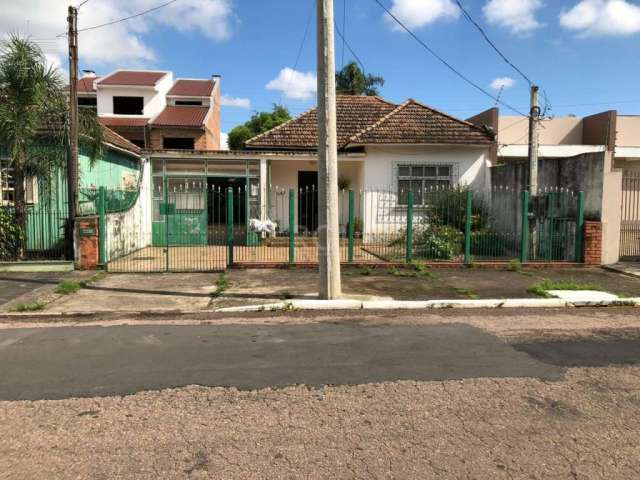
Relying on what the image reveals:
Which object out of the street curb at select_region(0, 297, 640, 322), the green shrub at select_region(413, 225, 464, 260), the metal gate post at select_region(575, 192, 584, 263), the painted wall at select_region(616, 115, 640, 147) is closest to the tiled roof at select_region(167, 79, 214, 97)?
the painted wall at select_region(616, 115, 640, 147)

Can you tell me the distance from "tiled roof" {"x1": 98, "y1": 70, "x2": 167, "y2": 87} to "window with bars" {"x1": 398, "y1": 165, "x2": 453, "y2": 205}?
21.7 meters

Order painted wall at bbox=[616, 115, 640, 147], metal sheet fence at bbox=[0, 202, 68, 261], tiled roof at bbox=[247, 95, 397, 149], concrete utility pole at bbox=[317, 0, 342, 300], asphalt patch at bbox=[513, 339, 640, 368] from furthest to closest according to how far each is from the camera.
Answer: painted wall at bbox=[616, 115, 640, 147] → tiled roof at bbox=[247, 95, 397, 149] → metal sheet fence at bbox=[0, 202, 68, 261] → concrete utility pole at bbox=[317, 0, 342, 300] → asphalt patch at bbox=[513, 339, 640, 368]

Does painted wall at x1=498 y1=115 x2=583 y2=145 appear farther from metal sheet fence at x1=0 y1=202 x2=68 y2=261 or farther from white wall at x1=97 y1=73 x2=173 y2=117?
metal sheet fence at x1=0 y1=202 x2=68 y2=261

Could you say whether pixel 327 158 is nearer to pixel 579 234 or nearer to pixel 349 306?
pixel 349 306

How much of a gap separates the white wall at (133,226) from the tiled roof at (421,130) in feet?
22.7

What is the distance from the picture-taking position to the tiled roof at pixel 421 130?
1694 cm

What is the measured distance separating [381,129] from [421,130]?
4.43 feet

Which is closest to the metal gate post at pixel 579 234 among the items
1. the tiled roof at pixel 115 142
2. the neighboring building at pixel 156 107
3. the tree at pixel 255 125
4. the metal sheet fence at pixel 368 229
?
the metal sheet fence at pixel 368 229

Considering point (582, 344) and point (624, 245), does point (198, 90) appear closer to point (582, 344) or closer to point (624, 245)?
point (624, 245)

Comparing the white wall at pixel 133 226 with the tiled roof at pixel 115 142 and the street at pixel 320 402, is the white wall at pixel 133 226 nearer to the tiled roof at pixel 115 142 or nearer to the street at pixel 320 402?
the tiled roof at pixel 115 142

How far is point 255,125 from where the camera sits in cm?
4566

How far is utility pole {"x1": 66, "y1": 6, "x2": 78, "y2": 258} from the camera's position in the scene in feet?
38.1

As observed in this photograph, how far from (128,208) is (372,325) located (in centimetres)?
977

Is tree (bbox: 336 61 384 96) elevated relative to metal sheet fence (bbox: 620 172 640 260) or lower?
elevated
